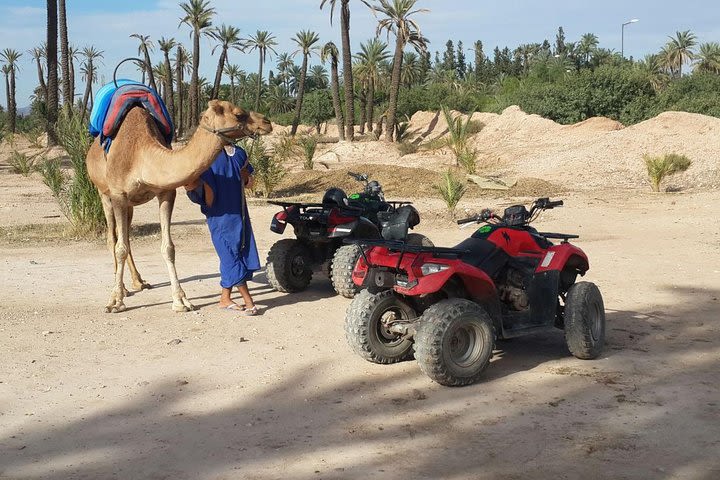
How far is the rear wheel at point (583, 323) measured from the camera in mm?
6113

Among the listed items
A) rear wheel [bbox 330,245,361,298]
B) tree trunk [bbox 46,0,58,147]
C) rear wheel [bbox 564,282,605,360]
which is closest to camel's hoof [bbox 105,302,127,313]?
rear wheel [bbox 330,245,361,298]

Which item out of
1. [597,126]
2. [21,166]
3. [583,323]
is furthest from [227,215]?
[597,126]

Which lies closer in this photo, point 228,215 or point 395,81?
point 228,215

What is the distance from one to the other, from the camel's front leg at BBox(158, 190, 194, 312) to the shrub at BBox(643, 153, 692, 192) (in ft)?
48.4

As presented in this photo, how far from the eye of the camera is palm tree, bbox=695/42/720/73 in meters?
71.6

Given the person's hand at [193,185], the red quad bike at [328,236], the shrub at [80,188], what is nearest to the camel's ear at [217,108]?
the person's hand at [193,185]

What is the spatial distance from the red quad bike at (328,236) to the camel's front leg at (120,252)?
1.55m

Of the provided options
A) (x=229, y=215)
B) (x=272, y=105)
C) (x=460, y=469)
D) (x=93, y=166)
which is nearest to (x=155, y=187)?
(x=229, y=215)

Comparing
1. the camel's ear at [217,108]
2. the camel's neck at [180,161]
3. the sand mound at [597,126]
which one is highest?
the sand mound at [597,126]

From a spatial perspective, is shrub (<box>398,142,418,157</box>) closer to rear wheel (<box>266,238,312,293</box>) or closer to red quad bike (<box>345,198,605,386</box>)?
rear wheel (<box>266,238,312,293</box>)

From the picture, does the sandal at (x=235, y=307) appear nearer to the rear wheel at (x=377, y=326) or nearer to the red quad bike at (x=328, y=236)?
the red quad bike at (x=328, y=236)

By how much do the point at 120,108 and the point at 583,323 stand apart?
17.1 feet

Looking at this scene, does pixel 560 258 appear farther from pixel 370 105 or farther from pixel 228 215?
pixel 370 105

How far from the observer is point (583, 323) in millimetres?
6113
